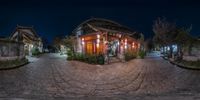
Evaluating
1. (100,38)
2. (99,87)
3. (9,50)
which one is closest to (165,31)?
(100,38)

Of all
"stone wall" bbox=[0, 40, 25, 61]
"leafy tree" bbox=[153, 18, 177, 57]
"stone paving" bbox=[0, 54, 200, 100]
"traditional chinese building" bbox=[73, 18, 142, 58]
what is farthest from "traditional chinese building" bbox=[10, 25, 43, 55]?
"stone paving" bbox=[0, 54, 200, 100]

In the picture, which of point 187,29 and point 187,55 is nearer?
point 187,55

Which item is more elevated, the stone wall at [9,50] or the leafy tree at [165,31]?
the leafy tree at [165,31]

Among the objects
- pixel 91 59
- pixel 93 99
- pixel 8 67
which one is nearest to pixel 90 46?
pixel 91 59

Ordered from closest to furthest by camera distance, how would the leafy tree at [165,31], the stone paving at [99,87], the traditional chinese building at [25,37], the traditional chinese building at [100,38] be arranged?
the stone paving at [99,87] → the traditional chinese building at [100,38] → the leafy tree at [165,31] → the traditional chinese building at [25,37]

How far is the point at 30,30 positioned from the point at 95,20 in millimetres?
27661

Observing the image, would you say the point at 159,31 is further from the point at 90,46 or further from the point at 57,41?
the point at 57,41

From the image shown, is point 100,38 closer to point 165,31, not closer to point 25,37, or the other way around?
point 165,31

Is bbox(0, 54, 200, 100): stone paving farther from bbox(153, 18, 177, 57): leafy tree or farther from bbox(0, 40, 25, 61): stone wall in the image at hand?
bbox(153, 18, 177, 57): leafy tree

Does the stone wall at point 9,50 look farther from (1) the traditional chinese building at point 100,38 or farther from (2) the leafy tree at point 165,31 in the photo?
(2) the leafy tree at point 165,31

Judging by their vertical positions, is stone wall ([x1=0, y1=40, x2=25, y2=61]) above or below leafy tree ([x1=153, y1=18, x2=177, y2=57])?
below

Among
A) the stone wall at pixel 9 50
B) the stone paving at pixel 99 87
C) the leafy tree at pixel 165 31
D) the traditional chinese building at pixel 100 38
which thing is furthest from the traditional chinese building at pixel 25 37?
the stone paving at pixel 99 87

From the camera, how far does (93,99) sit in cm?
809

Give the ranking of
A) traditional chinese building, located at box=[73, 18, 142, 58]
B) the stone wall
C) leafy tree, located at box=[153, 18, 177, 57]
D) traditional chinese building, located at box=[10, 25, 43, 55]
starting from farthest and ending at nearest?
traditional chinese building, located at box=[10, 25, 43, 55], leafy tree, located at box=[153, 18, 177, 57], traditional chinese building, located at box=[73, 18, 142, 58], the stone wall
